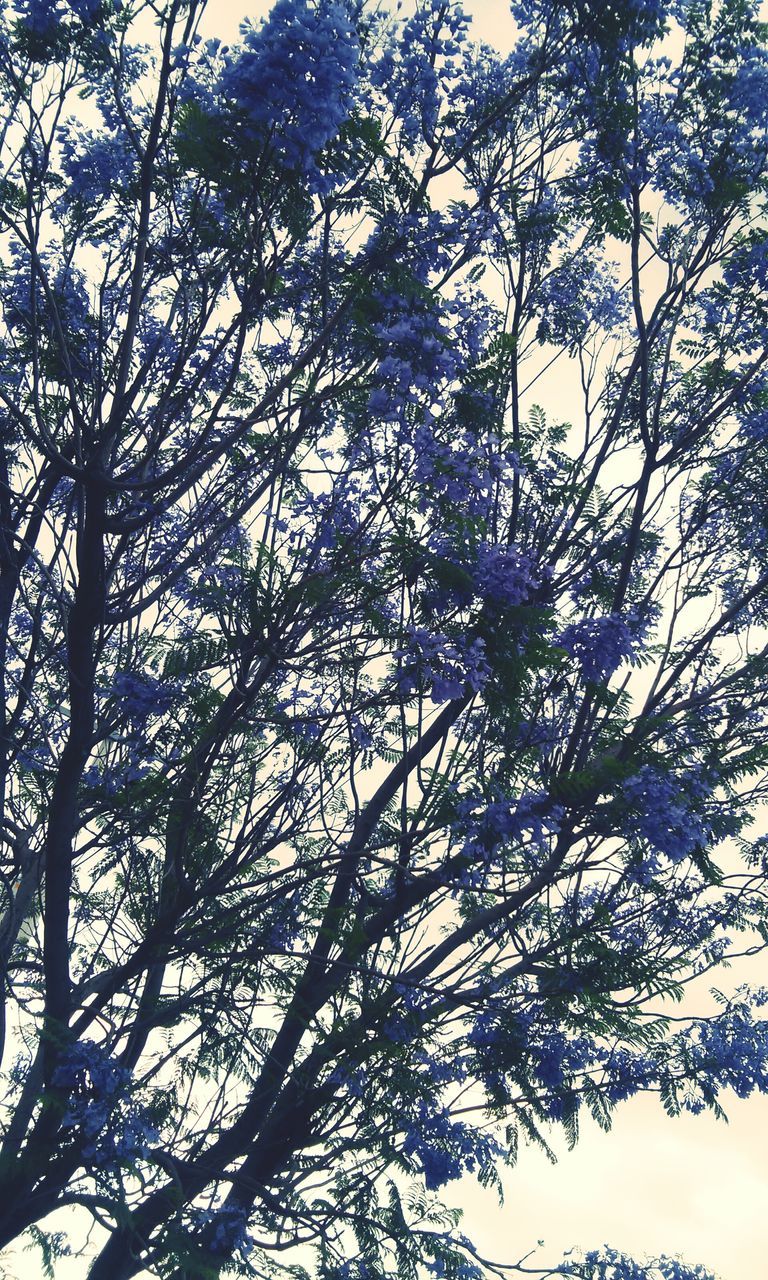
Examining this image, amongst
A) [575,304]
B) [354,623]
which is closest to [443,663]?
[354,623]

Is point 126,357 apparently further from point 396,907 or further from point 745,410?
point 745,410

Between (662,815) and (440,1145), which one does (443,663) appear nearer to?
(662,815)

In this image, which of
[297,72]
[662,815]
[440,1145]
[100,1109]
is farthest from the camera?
[440,1145]

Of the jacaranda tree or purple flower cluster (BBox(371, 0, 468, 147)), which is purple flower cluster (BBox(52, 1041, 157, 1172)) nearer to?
the jacaranda tree

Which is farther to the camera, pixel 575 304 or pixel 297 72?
pixel 575 304

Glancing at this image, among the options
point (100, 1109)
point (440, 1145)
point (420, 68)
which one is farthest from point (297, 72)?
point (440, 1145)

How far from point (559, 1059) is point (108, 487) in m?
3.92

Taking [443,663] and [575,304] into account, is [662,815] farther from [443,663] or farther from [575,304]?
[575,304]

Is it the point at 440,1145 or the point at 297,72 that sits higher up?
the point at 297,72

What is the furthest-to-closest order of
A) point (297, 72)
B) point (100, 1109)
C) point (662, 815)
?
point (662, 815) < point (100, 1109) < point (297, 72)

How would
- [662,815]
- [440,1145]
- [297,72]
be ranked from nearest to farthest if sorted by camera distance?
[297,72] < [662,815] < [440,1145]

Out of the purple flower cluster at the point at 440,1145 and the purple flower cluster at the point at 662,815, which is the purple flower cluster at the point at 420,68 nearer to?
the purple flower cluster at the point at 662,815

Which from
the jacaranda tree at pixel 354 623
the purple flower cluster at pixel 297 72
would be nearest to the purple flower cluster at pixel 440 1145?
the jacaranda tree at pixel 354 623

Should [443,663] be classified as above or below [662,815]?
above
